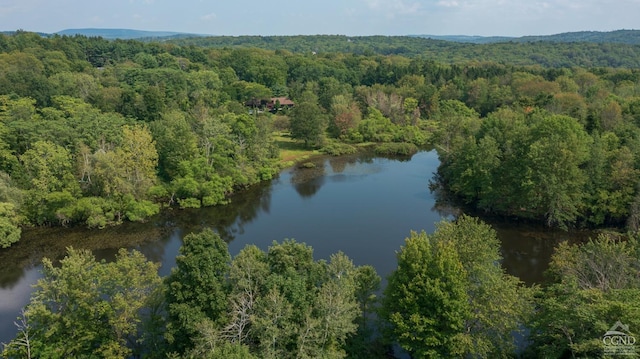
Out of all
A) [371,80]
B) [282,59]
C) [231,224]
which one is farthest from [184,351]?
[282,59]

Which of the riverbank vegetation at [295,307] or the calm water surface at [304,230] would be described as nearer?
the riverbank vegetation at [295,307]

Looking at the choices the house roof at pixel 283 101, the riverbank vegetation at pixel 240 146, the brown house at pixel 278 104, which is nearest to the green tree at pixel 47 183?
the riverbank vegetation at pixel 240 146

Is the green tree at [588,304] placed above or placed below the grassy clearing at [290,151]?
above

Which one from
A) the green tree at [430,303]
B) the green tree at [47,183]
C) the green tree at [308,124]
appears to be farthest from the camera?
the green tree at [308,124]

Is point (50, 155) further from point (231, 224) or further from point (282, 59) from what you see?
point (282, 59)

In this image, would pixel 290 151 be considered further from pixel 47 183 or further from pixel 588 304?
pixel 588 304

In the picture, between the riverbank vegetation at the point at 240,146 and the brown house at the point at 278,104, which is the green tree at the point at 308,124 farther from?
the brown house at the point at 278,104
